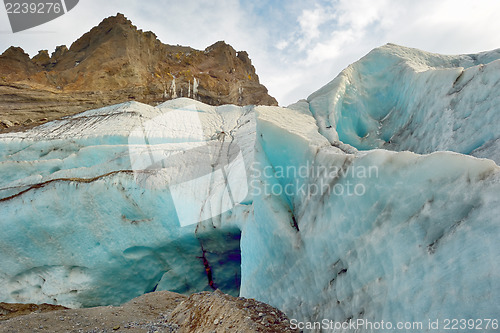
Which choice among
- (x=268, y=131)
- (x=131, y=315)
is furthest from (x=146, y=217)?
(x=268, y=131)

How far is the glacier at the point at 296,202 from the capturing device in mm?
2488

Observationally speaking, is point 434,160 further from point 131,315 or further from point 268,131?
point 131,315

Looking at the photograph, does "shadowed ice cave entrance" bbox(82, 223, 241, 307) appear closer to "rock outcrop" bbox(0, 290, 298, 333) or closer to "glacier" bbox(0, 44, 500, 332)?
"glacier" bbox(0, 44, 500, 332)

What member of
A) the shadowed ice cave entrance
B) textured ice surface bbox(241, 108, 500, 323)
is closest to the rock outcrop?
textured ice surface bbox(241, 108, 500, 323)

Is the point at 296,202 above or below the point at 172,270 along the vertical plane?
above

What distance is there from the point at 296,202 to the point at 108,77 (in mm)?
18678

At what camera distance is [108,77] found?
19.6m

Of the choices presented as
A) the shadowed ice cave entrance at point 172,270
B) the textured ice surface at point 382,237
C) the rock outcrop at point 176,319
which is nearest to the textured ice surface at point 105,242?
the shadowed ice cave entrance at point 172,270

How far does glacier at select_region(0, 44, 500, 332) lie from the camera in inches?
98.0

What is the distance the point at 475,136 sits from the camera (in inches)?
170

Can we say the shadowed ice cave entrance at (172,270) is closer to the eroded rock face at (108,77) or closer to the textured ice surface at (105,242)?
the textured ice surface at (105,242)

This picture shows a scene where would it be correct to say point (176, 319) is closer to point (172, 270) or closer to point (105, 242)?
point (172, 270)

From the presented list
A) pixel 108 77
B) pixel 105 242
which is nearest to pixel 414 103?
pixel 105 242

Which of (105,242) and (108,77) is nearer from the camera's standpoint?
(105,242)
